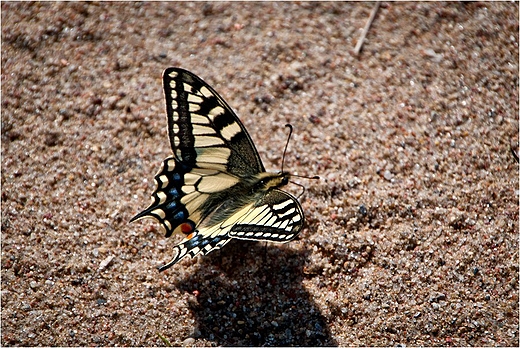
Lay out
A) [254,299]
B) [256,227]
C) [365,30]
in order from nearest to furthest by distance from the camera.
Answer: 1. [256,227]
2. [254,299]
3. [365,30]

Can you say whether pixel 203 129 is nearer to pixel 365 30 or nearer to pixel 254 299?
pixel 254 299

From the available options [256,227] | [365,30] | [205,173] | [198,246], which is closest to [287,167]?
[205,173]

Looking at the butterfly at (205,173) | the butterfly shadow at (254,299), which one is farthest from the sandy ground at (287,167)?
the butterfly at (205,173)

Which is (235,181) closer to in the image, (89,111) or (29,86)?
(89,111)

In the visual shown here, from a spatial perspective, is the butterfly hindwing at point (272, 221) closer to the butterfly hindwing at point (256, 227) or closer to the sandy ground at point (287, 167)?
the butterfly hindwing at point (256, 227)

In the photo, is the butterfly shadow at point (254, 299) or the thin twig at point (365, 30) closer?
the butterfly shadow at point (254, 299)

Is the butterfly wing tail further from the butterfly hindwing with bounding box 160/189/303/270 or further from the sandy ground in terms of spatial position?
the sandy ground

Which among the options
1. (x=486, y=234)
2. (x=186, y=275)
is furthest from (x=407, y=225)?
(x=186, y=275)
